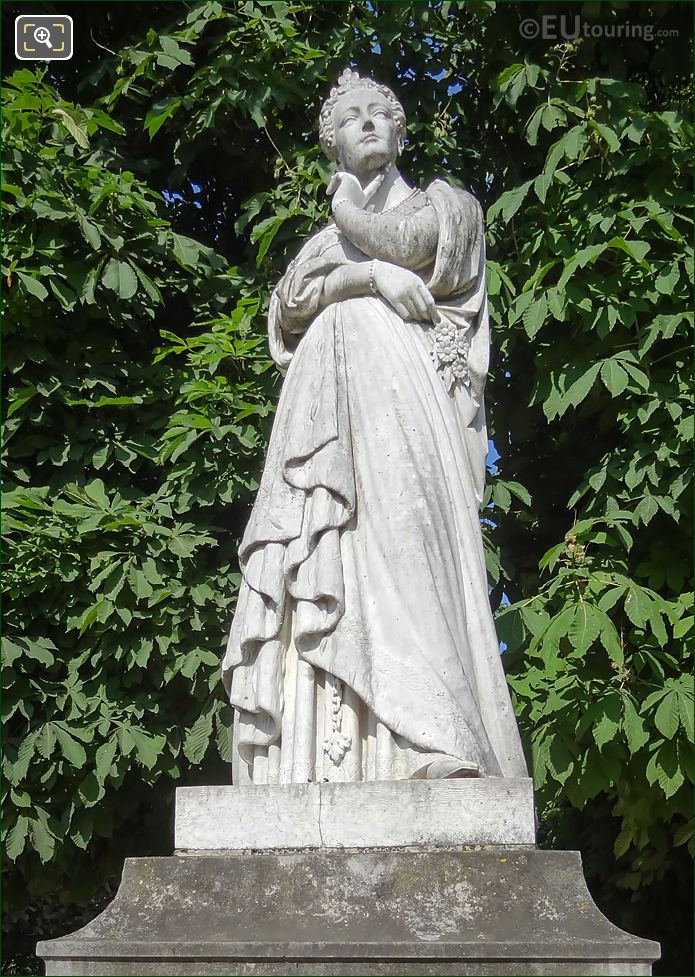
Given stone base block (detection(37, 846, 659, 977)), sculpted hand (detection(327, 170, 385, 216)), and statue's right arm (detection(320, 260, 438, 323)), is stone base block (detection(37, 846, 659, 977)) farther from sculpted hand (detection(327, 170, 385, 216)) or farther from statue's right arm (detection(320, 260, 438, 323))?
sculpted hand (detection(327, 170, 385, 216))

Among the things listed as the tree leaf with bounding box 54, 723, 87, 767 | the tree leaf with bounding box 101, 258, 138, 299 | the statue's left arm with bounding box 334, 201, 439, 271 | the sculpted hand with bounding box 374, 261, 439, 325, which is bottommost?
the tree leaf with bounding box 54, 723, 87, 767

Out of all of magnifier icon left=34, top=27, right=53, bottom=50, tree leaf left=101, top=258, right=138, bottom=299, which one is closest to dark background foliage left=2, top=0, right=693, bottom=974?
tree leaf left=101, top=258, right=138, bottom=299

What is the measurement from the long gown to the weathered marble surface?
126mm

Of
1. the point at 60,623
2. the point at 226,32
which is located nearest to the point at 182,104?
the point at 226,32

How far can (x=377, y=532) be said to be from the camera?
441 cm

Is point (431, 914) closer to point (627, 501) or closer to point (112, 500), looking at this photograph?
point (627, 501)

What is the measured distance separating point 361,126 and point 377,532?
1736 mm

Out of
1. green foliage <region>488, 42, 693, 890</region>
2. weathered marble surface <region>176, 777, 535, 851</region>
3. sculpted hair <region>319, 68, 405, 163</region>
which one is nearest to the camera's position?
weathered marble surface <region>176, 777, 535, 851</region>

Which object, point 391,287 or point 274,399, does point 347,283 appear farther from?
point 274,399

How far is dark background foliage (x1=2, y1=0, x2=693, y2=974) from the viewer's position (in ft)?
22.0

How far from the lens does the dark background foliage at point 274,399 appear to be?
6719 mm

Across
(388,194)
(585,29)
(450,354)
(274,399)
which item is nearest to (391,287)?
(450,354)

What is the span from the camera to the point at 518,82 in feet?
24.6

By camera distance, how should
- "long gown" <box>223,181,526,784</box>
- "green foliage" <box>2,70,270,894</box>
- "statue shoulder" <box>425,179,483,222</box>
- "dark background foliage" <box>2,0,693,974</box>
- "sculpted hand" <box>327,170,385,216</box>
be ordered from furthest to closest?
1. "green foliage" <box>2,70,270,894</box>
2. "dark background foliage" <box>2,0,693,974</box>
3. "sculpted hand" <box>327,170,385,216</box>
4. "statue shoulder" <box>425,179,483,222</box>
5. "long gown" <box>223,181,526,784</box>
